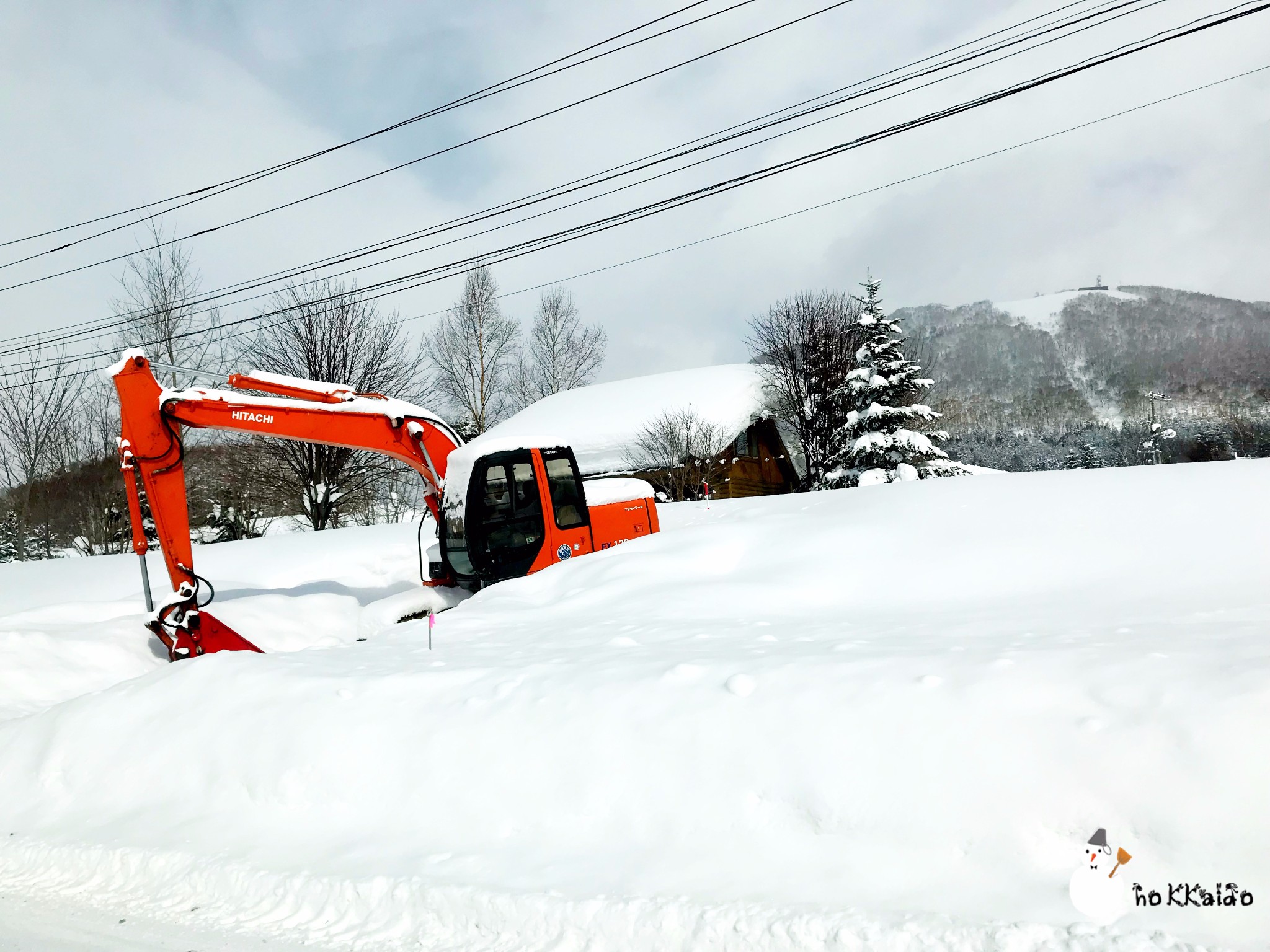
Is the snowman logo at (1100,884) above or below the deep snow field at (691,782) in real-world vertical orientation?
below

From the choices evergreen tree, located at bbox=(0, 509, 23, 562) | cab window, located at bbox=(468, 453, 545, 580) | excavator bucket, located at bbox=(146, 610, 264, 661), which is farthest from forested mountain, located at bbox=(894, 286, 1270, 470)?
evergreen tree, located at bbox=(0, 509, 23, 562)

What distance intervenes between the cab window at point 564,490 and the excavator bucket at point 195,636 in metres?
3.97

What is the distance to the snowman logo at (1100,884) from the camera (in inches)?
102

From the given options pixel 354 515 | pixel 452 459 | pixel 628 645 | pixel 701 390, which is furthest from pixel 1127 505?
pixel 354 515

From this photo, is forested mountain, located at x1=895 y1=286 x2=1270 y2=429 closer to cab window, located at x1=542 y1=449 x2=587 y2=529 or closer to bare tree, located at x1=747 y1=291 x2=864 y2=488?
bare tree, located at x1=747 y1=291 x2=864 y2=488

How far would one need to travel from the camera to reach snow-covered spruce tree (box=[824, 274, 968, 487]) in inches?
997

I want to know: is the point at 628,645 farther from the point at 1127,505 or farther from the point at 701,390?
the point at 701,390

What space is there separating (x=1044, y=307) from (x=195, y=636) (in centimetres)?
8656

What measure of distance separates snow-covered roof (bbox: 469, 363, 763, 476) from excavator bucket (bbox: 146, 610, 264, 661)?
21.7m

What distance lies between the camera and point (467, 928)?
9.85ft

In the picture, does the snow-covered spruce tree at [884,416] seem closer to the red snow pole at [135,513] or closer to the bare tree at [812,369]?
the bare tree at [812,369]

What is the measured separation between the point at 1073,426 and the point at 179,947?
1747 inches

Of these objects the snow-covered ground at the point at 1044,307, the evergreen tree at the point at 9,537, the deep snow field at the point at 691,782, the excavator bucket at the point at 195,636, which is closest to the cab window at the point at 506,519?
the excavator bucket at the point at 195,636

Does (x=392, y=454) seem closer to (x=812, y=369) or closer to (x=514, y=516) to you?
(x=514, y=516)
